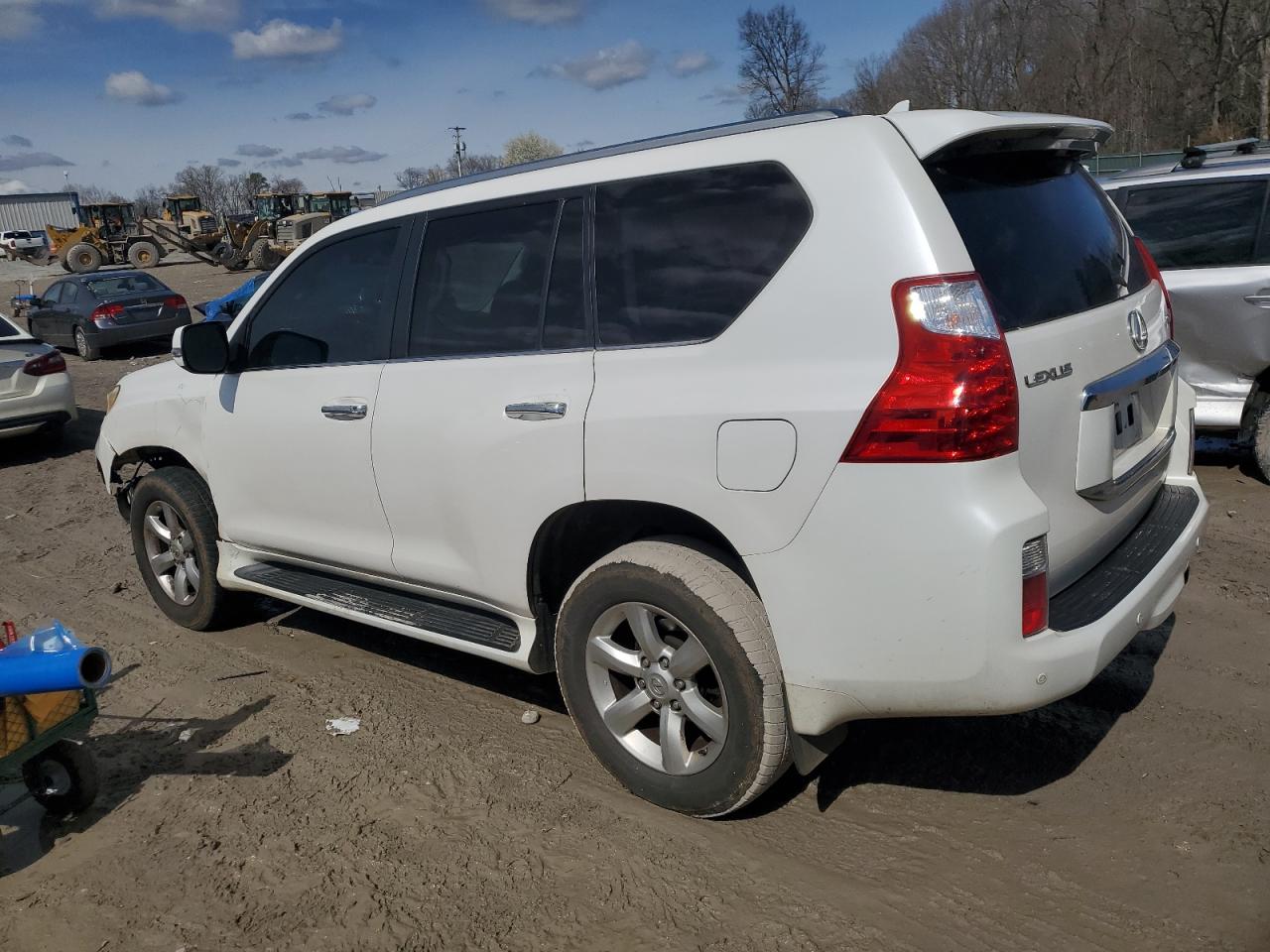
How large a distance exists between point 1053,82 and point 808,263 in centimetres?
6101

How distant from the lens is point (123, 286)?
701 inches

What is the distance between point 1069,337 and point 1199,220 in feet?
14.8

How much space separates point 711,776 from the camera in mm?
3033

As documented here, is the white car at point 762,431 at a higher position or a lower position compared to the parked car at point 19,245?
lower

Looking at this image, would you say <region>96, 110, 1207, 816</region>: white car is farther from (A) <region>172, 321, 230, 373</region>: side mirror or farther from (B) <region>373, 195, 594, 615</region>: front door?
(A) <region>172, 321, 230, 373</region>: side mirror

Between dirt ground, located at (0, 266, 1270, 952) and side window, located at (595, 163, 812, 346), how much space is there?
1583mm

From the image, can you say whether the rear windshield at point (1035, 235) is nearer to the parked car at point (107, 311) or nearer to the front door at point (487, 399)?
the front door at point (487, 399)

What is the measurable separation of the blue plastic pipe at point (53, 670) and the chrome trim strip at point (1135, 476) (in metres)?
2.93

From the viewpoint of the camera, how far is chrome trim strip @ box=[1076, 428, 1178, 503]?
2889 mm

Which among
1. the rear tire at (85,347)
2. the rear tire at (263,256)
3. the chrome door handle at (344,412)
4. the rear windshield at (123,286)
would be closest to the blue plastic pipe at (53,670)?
the chrome door handle at (344,412)

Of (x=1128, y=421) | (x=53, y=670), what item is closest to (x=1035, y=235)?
(x=1128, y=421)

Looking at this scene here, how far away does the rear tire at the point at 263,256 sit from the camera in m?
31.9

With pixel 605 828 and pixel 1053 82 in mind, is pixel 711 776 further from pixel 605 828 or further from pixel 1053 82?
pixel 1053 82

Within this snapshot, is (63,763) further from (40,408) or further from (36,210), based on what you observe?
(36,210)
